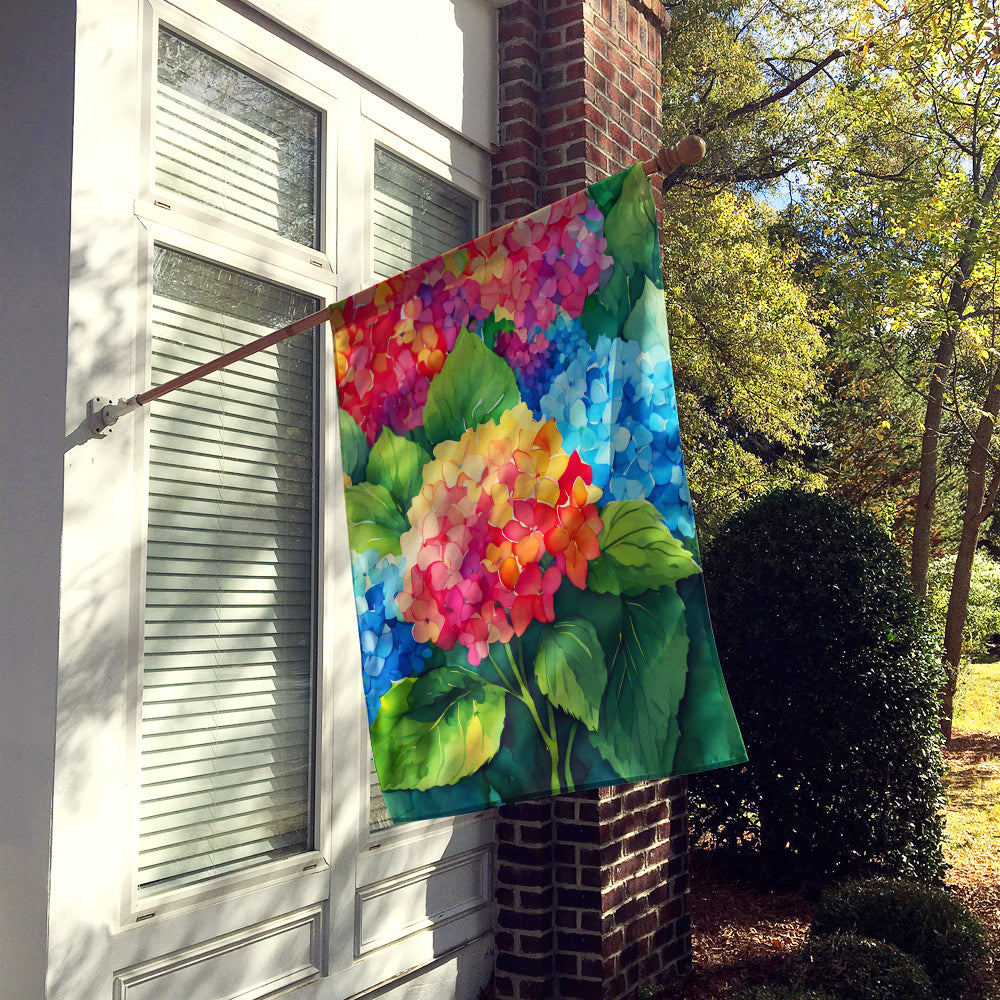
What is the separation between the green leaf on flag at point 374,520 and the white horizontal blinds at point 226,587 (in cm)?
90

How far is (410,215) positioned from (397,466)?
6.79ft

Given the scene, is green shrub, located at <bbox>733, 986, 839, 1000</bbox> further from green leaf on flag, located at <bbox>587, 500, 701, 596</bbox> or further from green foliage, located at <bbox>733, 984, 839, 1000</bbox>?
green leaf on flag, located at <bbox>587, 500, 701, 596</bbox>

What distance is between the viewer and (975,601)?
14727mm

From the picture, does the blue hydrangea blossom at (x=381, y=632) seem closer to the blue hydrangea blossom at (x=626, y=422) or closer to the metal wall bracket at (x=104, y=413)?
the blue hydrangea blossom at (x=626, y=422)

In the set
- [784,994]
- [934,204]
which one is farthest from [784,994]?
[934,204]

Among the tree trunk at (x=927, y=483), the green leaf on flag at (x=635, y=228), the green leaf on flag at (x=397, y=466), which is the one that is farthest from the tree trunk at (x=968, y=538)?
the green leaf on flag at (x=397, y=466)

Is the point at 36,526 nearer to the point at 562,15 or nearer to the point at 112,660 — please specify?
the point at 112,660

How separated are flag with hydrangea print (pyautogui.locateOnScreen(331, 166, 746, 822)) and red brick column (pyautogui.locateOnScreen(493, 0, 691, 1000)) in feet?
7.26

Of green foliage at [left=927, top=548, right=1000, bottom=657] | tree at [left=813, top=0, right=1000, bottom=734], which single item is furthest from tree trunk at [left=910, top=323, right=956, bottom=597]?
green foliage at [left=927, top=548, right=1000, bottom=657]

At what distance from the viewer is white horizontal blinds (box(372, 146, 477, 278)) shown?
393cm

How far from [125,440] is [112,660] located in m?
0.62

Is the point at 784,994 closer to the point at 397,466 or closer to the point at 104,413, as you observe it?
the point at 397,466

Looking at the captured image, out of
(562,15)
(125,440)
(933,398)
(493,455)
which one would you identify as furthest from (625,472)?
(933,398)

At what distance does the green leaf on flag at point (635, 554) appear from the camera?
6.48 ft
